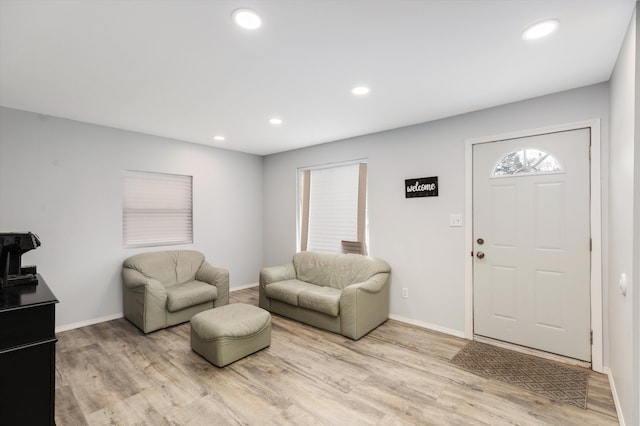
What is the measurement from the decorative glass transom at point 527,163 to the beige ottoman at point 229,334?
288cm

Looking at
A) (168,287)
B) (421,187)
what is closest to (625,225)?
(421,187)

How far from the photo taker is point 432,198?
3.64 m

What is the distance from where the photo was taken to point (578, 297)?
2744 millimetres

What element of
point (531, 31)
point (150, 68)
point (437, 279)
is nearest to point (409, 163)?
point (437, 279)

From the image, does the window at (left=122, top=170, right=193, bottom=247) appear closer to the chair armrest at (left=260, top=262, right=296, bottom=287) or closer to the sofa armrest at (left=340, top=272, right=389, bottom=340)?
the chair armrest at (left=260, top=262, right=296, bottom=287)

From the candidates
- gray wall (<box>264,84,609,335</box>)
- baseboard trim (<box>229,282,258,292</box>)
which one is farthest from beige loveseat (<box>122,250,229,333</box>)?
gray wall (<box>264,84,609,335</box>)

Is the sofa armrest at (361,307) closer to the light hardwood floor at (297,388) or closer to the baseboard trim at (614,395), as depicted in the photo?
the light hardwood floor at (297,388)

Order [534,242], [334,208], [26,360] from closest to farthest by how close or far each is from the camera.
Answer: [26,360], [534,242], [334,208]

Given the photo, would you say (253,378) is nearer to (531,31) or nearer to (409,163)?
(409,163)

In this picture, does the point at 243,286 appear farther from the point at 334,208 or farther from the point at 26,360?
the point at 26,360

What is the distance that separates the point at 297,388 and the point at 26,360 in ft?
5.67

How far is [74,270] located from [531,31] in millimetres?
4947

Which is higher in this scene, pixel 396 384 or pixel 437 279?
pixel 437 279

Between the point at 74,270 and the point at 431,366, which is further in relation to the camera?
the point at 74,270
